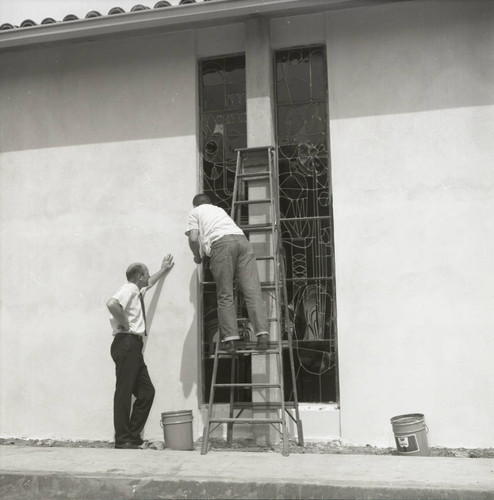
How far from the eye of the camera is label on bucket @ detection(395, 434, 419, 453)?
6.58 m

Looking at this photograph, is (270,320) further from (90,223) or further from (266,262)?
(90,223)

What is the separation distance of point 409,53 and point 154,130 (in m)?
2.76

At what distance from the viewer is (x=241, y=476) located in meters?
5.27

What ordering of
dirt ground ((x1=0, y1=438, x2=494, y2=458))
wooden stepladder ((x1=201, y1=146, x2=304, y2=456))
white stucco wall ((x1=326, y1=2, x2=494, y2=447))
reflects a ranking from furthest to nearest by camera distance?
wooden stepladder ((x1=201, y1=146, x2=304, y2=456)), white stucco wall ((x1=326, y1=2, x2=494, y2=447)), dirt ground ((x1=0, y1=438, x2=494, y2=458))

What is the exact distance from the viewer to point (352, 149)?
7.42 m

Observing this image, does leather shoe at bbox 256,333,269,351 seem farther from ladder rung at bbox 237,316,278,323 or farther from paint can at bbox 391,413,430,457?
paint can at bbox 391,413,430,457

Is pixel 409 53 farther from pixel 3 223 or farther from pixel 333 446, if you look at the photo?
pixel 3 223

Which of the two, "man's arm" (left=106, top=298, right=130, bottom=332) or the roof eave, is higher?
the roof eave

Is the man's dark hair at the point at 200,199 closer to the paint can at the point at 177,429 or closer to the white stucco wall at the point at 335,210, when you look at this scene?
the white stucco wall at the point at 335,210

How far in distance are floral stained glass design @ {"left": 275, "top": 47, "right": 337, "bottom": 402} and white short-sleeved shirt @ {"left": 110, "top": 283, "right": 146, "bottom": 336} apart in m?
1.53

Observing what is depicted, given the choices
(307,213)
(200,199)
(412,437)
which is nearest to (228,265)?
(200,199)

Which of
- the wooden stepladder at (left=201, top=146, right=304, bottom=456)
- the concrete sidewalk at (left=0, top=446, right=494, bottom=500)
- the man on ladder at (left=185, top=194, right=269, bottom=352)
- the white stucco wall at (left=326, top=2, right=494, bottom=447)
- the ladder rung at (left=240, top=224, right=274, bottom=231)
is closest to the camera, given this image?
the concrete sidewalk at (left=0, top=446, right=494, bottom=500)

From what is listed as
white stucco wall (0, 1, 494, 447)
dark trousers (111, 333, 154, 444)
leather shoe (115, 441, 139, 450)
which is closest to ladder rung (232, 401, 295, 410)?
white stucco wall (0, 1, 494, 447)

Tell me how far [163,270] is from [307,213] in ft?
5.25
